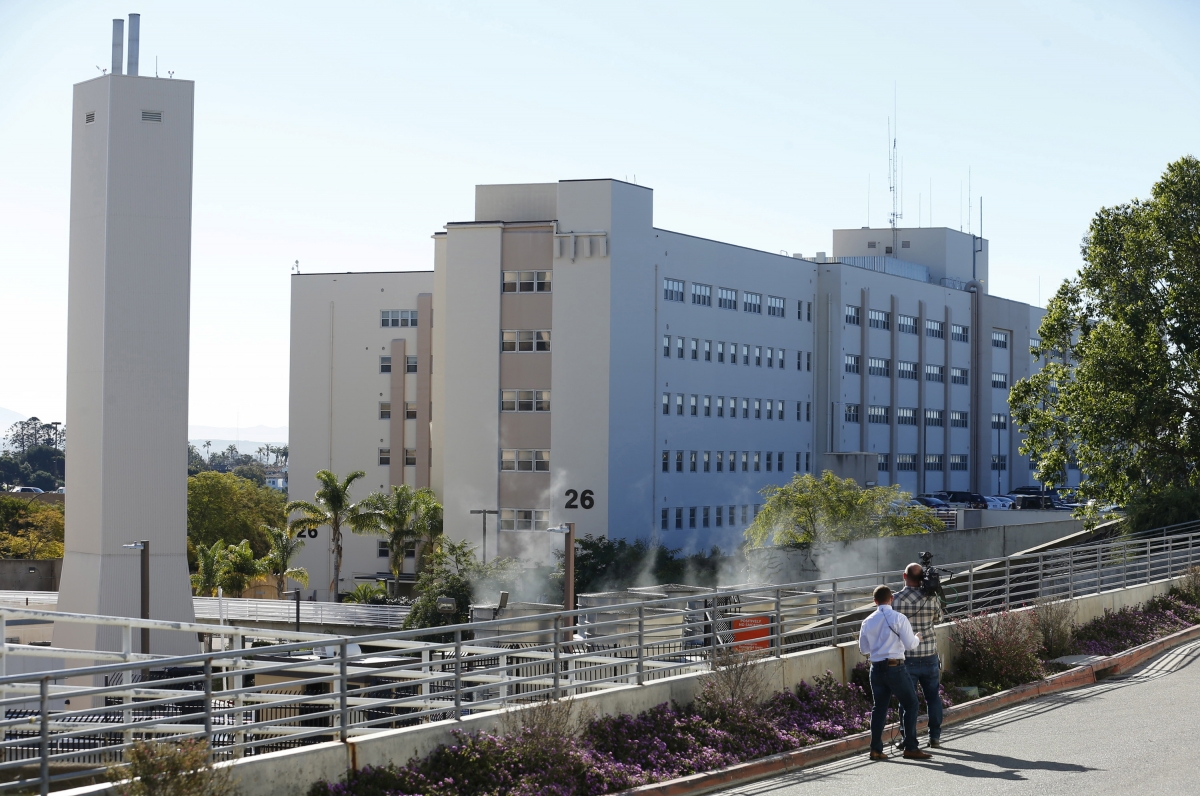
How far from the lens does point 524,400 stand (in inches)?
2766

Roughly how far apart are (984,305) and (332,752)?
94567 mm

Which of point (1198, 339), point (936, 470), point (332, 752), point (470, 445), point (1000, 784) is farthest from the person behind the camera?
point (936, 470)

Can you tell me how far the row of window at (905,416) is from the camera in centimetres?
8488

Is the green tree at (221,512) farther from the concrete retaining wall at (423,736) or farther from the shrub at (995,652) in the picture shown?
the concrete retaining wall at (423,736)

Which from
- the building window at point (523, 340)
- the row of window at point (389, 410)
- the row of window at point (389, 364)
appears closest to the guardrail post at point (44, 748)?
the building window at point (523, 340)

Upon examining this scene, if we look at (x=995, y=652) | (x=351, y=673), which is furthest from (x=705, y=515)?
(x=351, y=673)

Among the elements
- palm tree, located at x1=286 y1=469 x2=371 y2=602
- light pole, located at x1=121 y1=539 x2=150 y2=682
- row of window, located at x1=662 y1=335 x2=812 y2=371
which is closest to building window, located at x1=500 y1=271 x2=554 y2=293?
row of window, located at x1=662 y1=335 x2=812 y2=371

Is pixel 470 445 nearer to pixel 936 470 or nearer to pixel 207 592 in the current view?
pixel 207 592

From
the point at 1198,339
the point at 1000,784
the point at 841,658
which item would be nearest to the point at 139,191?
the point at 1198,339

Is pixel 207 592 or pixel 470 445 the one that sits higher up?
pixel 470 445

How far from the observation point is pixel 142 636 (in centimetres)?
4556

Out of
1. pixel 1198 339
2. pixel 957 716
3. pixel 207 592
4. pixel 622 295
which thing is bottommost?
pixel 207 592

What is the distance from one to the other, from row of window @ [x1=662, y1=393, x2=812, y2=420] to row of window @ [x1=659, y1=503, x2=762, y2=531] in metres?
5.09

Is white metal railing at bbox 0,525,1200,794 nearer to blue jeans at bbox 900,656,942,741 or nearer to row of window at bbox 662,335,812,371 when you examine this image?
blue jeans at bbox 900,656,942,741
